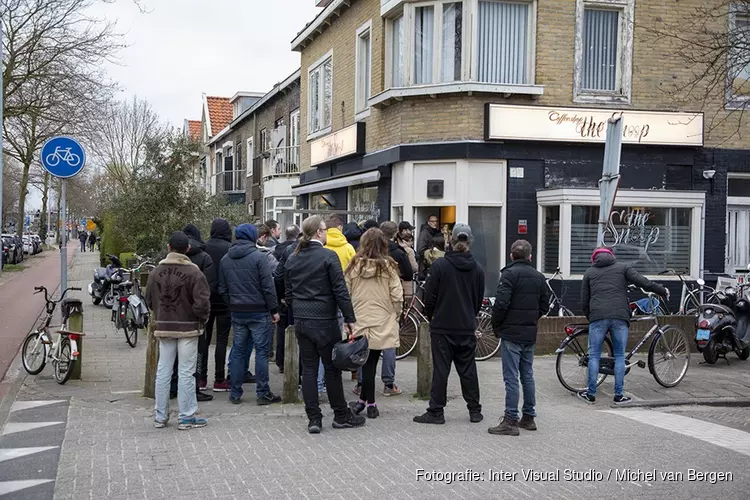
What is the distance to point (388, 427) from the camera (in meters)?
7.64

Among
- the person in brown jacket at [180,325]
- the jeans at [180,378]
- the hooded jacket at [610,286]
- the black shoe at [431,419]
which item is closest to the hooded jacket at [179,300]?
the person in brown jacket at [180,325]

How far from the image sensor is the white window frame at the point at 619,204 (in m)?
14.2

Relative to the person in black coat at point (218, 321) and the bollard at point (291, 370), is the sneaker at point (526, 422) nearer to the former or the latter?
the bollard at point (291, 370)

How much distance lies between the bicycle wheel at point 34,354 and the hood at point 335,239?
4.10 m

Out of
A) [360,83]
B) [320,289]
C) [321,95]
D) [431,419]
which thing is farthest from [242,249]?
[321,95]

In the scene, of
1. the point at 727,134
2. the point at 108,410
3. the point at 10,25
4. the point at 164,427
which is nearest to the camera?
the point at 164,427

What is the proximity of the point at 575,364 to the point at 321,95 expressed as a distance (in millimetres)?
13377

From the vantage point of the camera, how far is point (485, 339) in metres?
11.7

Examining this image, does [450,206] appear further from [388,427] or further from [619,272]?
[388,427]

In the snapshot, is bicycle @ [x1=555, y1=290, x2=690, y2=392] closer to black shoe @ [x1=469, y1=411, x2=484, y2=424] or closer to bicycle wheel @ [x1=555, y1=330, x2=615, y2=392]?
bicycle wheel @ [x1=555, y1=330, x2=615, y2=392]

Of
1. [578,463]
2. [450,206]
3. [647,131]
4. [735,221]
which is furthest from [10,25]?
[578,463]

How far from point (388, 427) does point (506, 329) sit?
1.46 metres

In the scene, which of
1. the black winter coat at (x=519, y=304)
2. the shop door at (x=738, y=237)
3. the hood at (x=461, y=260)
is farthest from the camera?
the shop door at (x=738, y=237)

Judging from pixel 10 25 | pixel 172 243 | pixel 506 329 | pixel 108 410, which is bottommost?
pixel 108 410
